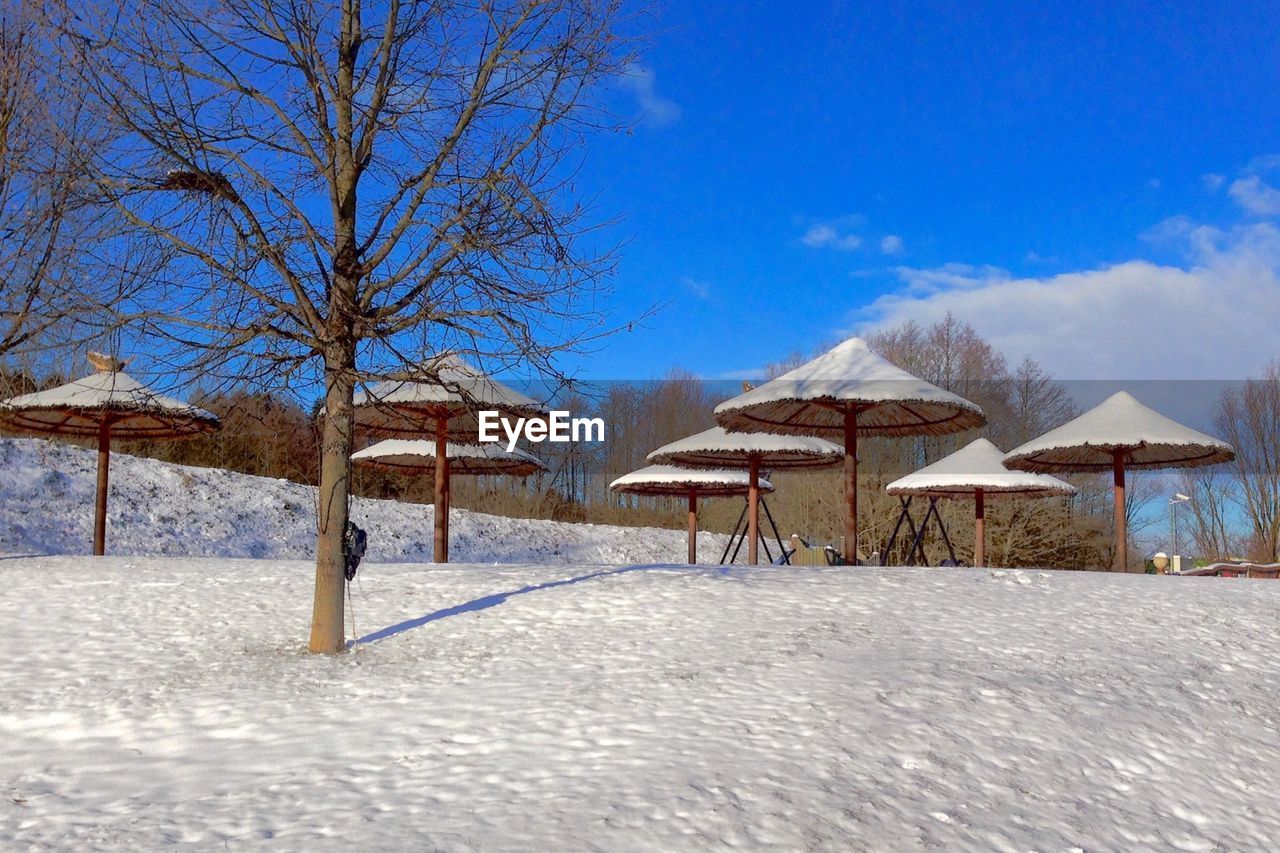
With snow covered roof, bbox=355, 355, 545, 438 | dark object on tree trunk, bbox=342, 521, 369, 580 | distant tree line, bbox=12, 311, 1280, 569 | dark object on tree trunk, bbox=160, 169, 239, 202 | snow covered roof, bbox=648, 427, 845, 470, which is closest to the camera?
dark object on tree trunk, bbox=160, 169, 239, 202

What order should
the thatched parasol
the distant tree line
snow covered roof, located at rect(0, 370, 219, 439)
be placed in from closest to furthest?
snow covered roof, located at rect(0, 370, 219, 439) < the thatched parasol < the distant tree line

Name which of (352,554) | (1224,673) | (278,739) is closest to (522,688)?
(278,739)

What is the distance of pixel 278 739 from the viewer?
5547 mm

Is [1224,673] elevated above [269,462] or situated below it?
below

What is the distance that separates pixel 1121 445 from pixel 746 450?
5.26 m

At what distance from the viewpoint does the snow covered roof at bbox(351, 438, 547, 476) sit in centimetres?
1750

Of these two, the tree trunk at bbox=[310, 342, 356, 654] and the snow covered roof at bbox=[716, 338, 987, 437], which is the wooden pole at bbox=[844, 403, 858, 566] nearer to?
the snow covered roof at bbox=[716, 338, 987, 437]

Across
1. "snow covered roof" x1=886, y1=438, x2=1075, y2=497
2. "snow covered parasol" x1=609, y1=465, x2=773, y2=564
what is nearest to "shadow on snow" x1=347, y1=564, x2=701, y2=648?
"snow covered roof" x1=886, y1=438, x2=1075, y2=497

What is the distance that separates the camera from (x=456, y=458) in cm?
1798

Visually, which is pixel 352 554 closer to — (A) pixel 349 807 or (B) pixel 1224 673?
(A) pixel 349 807

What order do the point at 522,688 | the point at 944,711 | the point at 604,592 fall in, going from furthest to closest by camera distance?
the point at 604,592
the point at 522,688
the point at 944,711

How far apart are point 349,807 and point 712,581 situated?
5.27 meters

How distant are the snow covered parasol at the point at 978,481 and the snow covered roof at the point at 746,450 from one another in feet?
5.20

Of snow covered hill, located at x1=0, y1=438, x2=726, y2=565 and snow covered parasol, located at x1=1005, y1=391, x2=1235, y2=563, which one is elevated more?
snow covered parasol, located at x1=1005, y1=391, x2=1235, y2=563
